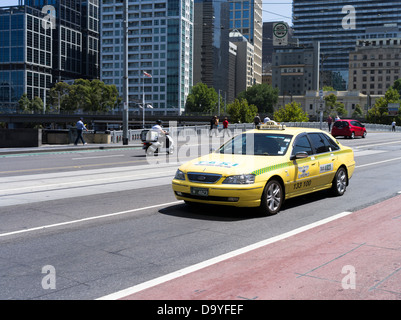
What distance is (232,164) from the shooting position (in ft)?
28.1

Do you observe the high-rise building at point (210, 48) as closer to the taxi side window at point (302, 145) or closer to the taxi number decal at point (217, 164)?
the taxi side window at point (302, 145)

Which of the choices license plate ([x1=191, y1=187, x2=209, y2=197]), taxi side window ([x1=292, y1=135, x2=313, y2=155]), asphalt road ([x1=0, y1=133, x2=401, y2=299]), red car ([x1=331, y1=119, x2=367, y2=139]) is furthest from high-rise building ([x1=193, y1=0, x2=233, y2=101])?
license plate ([x1=191, y1=187, x2=209, y2=197])

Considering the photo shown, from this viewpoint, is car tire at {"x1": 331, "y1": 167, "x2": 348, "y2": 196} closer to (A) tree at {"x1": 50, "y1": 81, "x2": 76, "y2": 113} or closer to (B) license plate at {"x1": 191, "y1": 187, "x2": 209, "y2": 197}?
(B) license plate at {"x1": 191, "y1": 187, "x2": 209, "y2": 197}

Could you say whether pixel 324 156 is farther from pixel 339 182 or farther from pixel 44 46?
pixel 44 46

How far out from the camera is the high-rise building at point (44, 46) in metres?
152

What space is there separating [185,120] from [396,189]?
119126 mm

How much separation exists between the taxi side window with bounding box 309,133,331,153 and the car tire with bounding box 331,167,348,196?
2.12 feet

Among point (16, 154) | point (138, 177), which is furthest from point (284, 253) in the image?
point (16, 154)

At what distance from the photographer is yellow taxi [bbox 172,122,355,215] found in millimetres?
8242

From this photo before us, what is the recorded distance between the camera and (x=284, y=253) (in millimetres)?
6168

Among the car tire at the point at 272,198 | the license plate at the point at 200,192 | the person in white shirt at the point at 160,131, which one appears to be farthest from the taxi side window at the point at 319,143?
the person in white shirt at the point at 160,131

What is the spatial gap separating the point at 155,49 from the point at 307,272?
5835 inches

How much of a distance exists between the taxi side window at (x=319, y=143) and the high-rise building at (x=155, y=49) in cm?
13454
